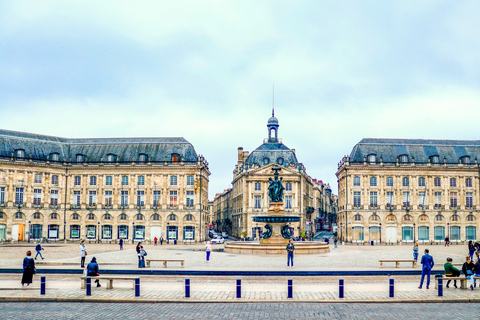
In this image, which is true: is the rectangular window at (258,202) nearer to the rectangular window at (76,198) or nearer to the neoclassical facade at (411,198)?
the neoclassical facade at (411,198)

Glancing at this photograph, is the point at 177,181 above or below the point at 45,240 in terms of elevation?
above

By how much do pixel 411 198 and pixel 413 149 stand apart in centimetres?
822

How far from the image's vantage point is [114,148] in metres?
87.7

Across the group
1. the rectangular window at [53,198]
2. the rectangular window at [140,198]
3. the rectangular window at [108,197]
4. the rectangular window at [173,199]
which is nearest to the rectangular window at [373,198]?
the rectangular window at [173,199]

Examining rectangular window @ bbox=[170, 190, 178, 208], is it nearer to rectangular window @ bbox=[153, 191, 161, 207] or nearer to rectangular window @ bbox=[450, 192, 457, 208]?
rectangular window @ bbox=[153, 191, 161, 207]

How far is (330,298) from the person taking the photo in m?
19.9

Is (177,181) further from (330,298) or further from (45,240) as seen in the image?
(330,298)

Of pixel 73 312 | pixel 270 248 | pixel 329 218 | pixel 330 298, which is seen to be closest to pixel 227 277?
pixel 330 298

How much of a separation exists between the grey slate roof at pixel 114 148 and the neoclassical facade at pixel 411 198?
2658cm

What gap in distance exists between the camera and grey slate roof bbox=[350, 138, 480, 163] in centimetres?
8669

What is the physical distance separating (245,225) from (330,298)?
241ft

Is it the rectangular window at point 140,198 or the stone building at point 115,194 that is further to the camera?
the rectangular window at point 140,198

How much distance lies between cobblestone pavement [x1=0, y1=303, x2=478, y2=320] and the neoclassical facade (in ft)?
219

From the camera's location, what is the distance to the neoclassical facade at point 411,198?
83.9 meters
